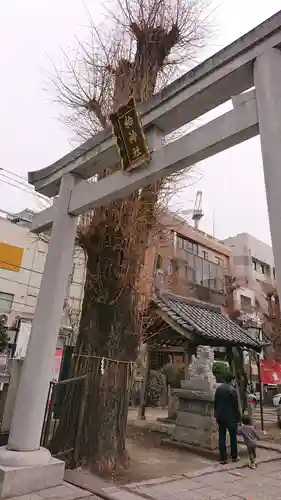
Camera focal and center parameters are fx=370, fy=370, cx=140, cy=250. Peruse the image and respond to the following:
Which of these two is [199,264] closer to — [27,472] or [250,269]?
[250,269]

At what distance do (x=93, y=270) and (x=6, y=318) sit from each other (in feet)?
50.3

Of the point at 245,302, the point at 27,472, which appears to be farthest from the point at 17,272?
the point at 245,302

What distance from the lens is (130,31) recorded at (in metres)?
7.47

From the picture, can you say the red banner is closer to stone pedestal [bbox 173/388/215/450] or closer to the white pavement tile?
stone pedestal [bbox 173/388/215/450]

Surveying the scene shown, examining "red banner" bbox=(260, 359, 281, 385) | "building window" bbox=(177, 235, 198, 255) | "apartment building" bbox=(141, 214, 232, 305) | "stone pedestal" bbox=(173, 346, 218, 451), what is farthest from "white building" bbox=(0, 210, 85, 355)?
"stone pedestal" bbox=(173, 346, 218, 451)

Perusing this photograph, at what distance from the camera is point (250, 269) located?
34.7m

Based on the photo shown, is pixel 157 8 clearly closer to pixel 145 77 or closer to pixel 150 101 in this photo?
pixel 145 77

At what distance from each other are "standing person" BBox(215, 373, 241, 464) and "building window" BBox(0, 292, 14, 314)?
1598 cm

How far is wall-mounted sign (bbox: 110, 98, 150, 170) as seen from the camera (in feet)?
15.9

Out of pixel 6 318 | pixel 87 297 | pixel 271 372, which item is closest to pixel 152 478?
pixel 87 297

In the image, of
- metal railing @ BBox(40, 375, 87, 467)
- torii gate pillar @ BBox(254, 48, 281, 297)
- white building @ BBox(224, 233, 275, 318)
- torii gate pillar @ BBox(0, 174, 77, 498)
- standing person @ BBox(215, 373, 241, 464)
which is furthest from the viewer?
white building @ BBox(224, 233, 275, 318)

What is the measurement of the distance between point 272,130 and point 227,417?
222 inches

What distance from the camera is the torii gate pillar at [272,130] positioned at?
3281mm

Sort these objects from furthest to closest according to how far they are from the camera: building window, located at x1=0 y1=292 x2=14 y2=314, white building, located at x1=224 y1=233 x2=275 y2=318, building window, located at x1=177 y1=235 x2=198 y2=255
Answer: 1. white building, located at x1=224 y1=233 x2=275 y2=318
2. building window, located at x1=177 y1=235 x2=198 y2=255
3. building window, located at x1=0 y1=292 x2=14 y2=314
